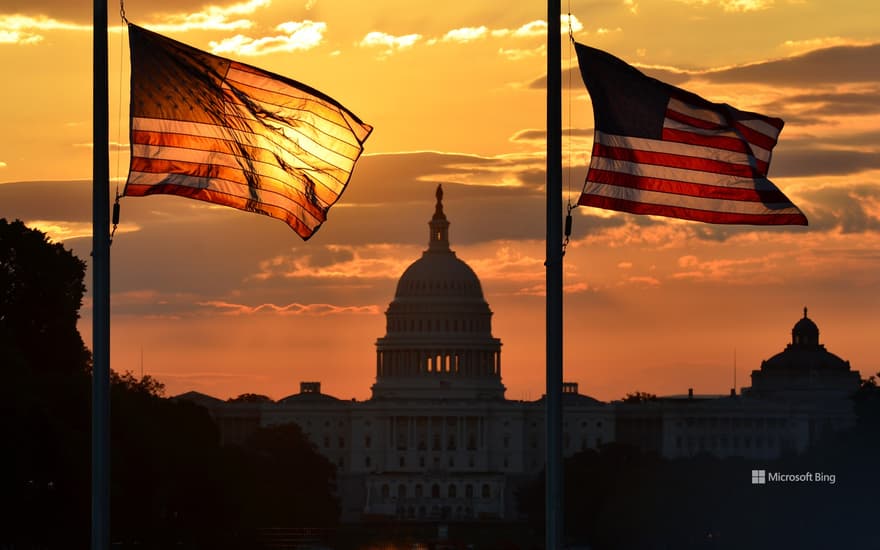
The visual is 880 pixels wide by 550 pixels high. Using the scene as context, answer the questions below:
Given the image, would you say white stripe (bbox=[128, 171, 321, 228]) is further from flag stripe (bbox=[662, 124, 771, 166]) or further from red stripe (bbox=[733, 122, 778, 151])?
red stripe (bbox=[733, 122, 778, 151])

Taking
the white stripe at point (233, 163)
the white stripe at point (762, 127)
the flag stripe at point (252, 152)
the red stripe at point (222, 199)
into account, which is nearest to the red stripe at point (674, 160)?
the white stripe at point (762, 127)

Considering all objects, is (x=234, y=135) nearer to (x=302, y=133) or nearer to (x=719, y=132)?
(x=302, y=133)

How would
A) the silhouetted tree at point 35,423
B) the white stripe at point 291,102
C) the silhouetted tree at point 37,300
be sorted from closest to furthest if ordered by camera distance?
the white stripe at point 291,102, the silhouetted tree at point 35,423, the silhouetted tree at point 37,300

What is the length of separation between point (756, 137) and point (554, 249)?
4.49 metres

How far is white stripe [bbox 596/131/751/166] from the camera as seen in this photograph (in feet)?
163

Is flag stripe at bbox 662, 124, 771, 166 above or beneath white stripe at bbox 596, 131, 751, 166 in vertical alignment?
above

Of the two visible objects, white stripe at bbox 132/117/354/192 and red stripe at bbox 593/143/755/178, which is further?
red stripe at bbox 593/143/755/178

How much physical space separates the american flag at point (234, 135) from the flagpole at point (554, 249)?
3226 millimetres

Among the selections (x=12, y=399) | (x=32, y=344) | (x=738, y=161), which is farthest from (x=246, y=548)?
(x=738, y=161)

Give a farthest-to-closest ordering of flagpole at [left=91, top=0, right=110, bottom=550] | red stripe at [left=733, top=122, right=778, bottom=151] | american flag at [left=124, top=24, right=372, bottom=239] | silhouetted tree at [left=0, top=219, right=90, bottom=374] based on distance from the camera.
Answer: silhouetted tree at [left=0, top=219, right=90, bottom=374] < red stripe at [left=733, top=122, right=778, bottom=151] < american flag at [left=124, top=24, right=372, bottom=239] < flagpole at [left=91, top=0, right=110, bottom=550]

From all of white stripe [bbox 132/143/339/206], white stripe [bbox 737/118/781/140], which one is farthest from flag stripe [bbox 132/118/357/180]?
white stripe [bbox 737/118/781/140]

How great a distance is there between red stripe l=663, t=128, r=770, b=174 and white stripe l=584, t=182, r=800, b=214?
27.6 inches

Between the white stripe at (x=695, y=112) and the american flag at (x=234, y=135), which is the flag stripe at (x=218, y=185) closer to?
the american flag at (x=234, y=135)

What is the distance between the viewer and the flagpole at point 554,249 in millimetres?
48344
